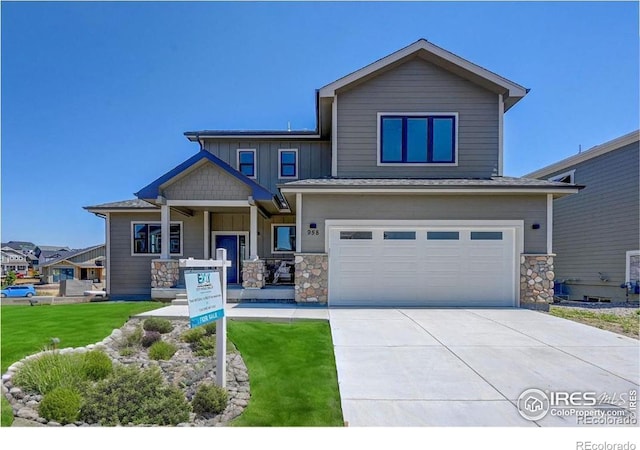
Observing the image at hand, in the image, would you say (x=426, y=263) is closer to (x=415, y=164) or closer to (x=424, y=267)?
(x=424, y=267)

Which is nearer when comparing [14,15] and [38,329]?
[38,329]

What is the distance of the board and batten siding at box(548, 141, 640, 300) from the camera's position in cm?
1193

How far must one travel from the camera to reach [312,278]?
30.2 feet

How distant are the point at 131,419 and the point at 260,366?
1.64m

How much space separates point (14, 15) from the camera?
7773 mm

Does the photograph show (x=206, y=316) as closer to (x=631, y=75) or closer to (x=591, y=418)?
(x=591, y=418)

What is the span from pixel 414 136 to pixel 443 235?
3.43m

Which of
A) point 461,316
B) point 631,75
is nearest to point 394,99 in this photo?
point 631,75

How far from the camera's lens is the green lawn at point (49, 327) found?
464 cm

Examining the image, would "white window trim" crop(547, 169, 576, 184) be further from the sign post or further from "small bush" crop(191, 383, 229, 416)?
"small bush" crop(191, 383, 229, 416)

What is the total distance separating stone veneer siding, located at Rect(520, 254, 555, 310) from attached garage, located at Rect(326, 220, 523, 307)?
0.22 metres

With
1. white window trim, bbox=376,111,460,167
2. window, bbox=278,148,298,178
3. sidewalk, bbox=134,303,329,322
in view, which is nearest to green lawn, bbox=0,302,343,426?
sidewalk, bbox=134,303,329,322

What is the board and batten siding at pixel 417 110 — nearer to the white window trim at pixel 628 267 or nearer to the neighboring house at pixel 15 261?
the white window trim at pixel 628 267

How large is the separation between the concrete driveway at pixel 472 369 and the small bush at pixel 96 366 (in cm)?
299
